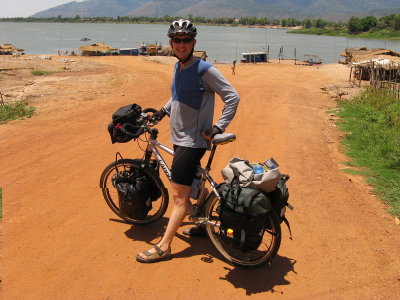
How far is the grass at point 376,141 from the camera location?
5453 millimetres

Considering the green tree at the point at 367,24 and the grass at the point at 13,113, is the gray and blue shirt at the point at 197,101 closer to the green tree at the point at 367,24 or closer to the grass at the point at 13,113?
the grass at the point at 13,113

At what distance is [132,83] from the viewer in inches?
695

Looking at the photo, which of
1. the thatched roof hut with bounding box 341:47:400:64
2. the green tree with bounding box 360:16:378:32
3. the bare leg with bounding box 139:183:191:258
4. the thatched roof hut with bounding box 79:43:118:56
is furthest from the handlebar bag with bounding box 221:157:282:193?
the green tree with bounding box 360:16:378:32

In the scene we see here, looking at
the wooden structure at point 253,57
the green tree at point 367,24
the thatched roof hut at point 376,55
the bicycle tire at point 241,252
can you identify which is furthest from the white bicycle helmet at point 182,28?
the green tree at point 367,24

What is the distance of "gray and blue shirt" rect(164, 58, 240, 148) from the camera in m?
3.32

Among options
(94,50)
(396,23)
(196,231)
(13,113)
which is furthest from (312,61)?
(396,23)

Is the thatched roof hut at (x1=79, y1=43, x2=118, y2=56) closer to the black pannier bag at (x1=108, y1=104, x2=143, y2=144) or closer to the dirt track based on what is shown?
the dirt track

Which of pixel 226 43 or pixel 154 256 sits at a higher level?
pixel 226 43

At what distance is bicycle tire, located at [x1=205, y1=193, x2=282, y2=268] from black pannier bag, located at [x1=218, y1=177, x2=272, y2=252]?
0.10m

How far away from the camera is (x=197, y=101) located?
339cm

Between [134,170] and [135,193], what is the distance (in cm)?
25

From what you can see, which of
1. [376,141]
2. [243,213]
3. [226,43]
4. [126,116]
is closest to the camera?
[243,213]

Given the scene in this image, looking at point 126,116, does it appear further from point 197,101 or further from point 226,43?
point 226,43

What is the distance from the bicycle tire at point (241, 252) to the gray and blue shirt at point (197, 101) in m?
0.61
